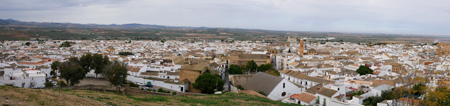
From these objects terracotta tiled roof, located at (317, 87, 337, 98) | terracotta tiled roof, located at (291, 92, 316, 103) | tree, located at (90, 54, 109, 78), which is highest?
tree, located at (90, 54, 109, 78)

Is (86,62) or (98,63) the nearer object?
(86,62)

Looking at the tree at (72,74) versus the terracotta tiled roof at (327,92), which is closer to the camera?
the terracotta tiled roof at (327,92)

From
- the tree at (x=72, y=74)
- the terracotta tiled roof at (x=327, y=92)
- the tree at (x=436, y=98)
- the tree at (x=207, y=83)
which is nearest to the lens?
the tree at (x=436, y=98)

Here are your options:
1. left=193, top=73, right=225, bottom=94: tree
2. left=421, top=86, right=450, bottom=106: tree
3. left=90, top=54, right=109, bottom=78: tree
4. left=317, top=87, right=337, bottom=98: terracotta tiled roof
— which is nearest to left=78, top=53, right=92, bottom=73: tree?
left=90, top=54, right=109, bottom=78: tree

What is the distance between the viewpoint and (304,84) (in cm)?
2614

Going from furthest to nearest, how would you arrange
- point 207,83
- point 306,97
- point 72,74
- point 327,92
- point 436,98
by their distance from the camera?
point 72,74
point 207,83
point 306,97
point 327,92
point 436,98

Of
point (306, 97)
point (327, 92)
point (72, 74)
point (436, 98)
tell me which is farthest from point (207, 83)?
point (436, 98)

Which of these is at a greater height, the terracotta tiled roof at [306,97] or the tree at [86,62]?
the tree at [86,62]

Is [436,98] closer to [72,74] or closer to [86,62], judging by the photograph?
[72,74]

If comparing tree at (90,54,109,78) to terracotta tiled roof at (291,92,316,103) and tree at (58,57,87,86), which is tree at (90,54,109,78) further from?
terracotta tiled roof at (291,92,316,103)

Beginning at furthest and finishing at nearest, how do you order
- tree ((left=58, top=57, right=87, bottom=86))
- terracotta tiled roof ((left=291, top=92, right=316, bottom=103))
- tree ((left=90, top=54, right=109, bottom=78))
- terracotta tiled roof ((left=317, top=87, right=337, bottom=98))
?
tree ((left=90, top=54, right=109, bottom=78)) → tree ((left=58, top=57, right=87, bottom=86)) → terracotta tiled roof ((left=291, top=92, right=316, bottom=103)) → terracotta tiled roof ((left=317, top=87, right=337, bottom=98))

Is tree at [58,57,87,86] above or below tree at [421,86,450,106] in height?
below

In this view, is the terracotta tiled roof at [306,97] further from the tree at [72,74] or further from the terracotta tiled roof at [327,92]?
the tree at [72,74]

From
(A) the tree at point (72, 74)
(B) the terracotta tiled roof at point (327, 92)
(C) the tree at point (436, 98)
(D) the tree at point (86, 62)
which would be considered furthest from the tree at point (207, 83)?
(C) the tree at point (436, 98)
